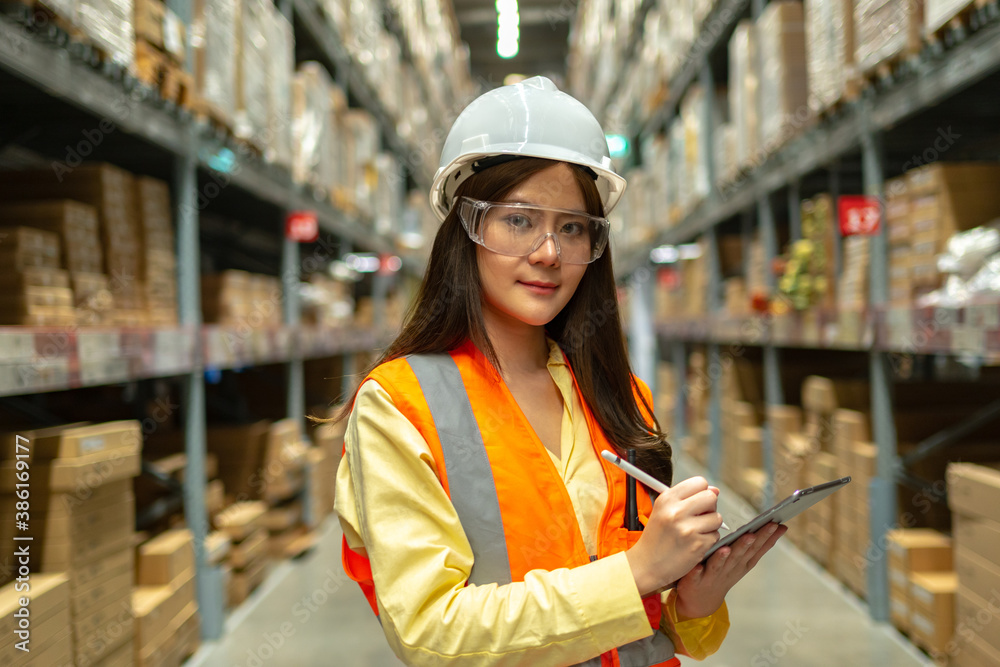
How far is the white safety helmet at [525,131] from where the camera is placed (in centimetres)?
122

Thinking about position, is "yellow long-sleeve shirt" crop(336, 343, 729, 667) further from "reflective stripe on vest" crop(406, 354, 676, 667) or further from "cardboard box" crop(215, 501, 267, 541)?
"cardboard box" crop(215, 501, 267, 541)

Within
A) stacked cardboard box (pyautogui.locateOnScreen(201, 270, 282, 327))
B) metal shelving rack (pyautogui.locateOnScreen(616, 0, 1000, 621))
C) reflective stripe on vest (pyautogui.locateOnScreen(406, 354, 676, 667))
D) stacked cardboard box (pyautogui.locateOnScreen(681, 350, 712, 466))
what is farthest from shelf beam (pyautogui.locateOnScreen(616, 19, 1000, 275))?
stacked cardboard box (pyautogui.locateOnScreen(201, 270, 282, 327))

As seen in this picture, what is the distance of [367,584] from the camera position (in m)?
1.25

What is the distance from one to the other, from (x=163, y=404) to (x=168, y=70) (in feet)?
7.49

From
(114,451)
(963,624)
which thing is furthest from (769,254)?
(114,451)

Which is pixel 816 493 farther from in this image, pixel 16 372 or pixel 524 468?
pixel 16 372

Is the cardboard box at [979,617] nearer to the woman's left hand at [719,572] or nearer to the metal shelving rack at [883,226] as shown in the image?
the metal shelving rack at [883,226]

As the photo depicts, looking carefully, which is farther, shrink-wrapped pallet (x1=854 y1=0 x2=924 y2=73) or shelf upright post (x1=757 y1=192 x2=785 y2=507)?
shelf upright post (x1=757 y1=192 x2=785 y2=507)

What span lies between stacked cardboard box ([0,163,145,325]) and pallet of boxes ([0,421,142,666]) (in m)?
0.58

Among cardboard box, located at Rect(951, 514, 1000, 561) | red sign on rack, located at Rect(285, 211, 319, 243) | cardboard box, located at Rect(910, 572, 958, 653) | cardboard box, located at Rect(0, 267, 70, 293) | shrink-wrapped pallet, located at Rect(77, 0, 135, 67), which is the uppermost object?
shrink-wrapped pallet, located at Rect(77, 0, 135, 67)

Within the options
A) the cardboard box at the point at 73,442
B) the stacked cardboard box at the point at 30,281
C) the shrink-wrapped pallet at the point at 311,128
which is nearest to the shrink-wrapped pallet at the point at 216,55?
the shrink-wrapped pallet at the point at 311,128

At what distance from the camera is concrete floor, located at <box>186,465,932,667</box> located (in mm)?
2951

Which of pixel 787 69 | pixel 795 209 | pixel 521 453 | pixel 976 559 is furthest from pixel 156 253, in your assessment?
pixel 795 209

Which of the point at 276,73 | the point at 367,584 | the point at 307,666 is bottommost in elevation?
the point at 307,666
